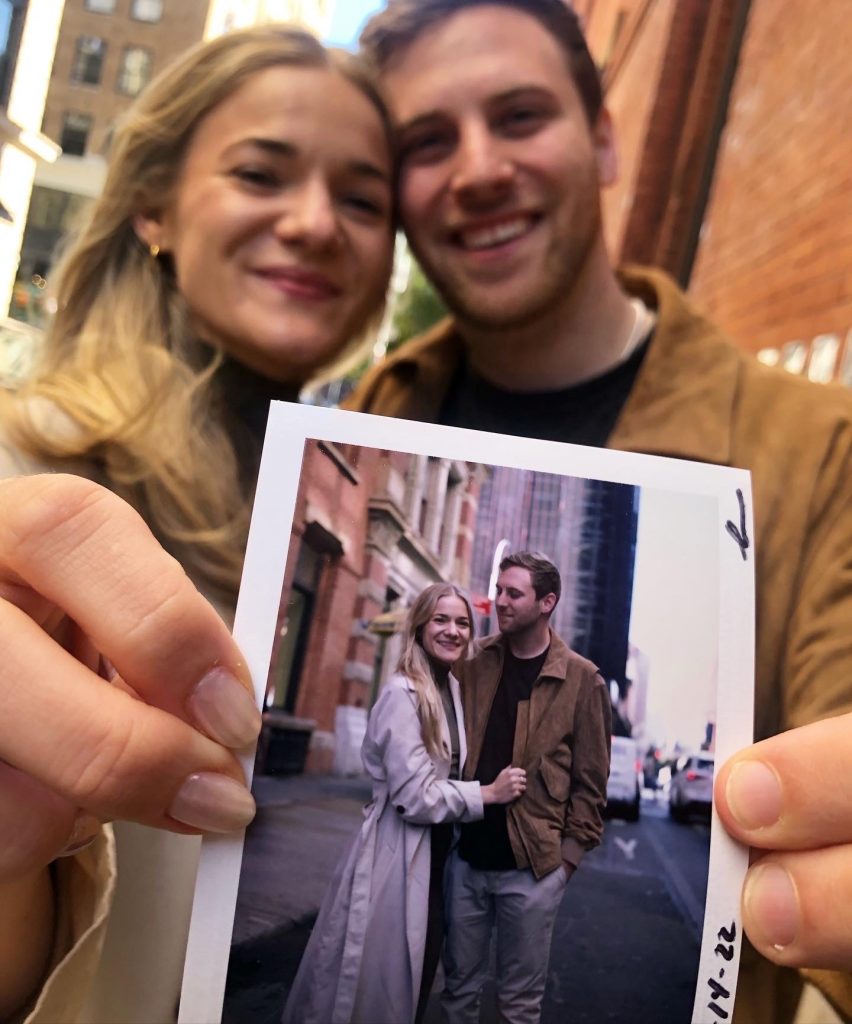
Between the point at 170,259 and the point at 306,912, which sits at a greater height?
the point at 170,259

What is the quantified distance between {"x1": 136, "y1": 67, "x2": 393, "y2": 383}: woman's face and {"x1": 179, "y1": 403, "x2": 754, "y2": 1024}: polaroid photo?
1.00ft

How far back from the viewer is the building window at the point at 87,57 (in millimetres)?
761

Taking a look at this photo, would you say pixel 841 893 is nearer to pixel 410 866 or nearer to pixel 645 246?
pixel 410 866

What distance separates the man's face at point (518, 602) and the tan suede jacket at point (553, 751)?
0.06 feet

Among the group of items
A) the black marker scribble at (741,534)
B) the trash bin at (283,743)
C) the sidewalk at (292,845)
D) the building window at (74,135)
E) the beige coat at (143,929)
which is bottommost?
the beige coat at (143,929)

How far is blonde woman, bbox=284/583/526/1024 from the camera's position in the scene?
1.26 feet

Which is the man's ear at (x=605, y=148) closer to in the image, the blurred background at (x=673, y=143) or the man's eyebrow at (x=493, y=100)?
the man's eyebrow at (x=493, y=100)

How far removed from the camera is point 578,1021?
399 mm

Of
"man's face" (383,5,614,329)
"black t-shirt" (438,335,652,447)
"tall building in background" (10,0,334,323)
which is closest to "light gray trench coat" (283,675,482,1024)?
"black t-shirt" (438,335,652,447)

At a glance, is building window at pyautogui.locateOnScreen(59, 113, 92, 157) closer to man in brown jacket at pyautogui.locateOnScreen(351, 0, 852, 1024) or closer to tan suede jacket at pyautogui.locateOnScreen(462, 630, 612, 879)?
man in brown jacket at pyautogui.locateOnScreen(351, 0, 852, 1024)

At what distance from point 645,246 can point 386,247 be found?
1.56 meters

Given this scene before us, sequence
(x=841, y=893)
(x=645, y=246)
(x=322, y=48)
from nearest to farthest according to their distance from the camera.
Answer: (x=841, y=893) → (x=322, y=48) → (x=645, y=246)

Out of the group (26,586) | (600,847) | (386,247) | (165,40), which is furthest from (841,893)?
(165,40)

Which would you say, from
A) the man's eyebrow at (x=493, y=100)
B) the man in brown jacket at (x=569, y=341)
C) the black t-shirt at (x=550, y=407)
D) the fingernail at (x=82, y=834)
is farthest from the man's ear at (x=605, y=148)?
the fingernail at (x=82, y=834)
